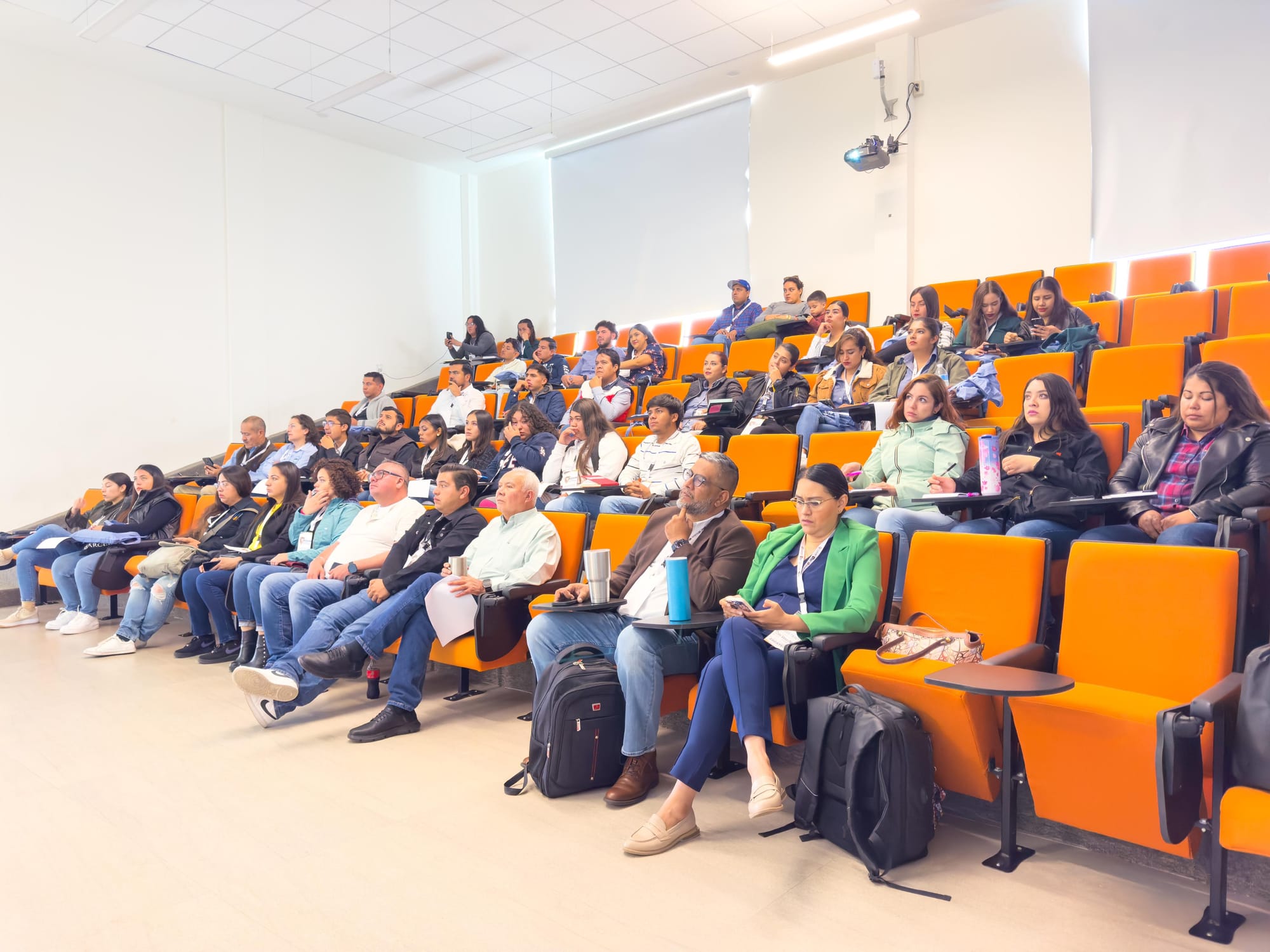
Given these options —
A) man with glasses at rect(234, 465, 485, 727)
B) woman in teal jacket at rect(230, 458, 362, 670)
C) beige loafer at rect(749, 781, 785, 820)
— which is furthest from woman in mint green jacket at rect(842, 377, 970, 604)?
woman in teal jacket at rect(230, 458, 362, 670)

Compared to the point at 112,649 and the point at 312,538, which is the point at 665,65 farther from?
the point at 112,649

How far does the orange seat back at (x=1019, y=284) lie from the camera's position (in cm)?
614

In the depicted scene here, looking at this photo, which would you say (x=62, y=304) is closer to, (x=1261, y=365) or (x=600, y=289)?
(x=600, y=289)

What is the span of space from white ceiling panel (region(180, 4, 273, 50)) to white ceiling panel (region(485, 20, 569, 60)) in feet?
6.15

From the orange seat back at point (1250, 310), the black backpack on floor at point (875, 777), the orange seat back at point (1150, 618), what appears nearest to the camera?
the orange seat back at point (1150, 618)

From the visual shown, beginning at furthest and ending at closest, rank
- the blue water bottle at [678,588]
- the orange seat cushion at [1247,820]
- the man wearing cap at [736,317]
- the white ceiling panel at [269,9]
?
the man wearing cap at [736,317], the white ceiling panel at [269,9], the blue water bottle at [678,588], the orange seat cushion at [1247,820]

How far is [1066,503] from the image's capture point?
244cm

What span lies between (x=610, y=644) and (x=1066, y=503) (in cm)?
149

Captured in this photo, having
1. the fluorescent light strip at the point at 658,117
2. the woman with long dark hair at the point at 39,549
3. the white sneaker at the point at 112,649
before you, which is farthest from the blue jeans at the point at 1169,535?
the fluorescent light strip at the point at 658,117

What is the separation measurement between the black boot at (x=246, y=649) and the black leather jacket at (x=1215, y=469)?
3.91m

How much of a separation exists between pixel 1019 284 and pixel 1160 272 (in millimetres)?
918

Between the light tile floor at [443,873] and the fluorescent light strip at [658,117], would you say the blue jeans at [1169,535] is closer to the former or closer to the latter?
the light tile floor at [443,873]

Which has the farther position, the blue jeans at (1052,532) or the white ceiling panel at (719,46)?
the white ceiling panel at (719,46)

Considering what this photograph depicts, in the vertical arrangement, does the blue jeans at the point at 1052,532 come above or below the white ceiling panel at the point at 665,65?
below
